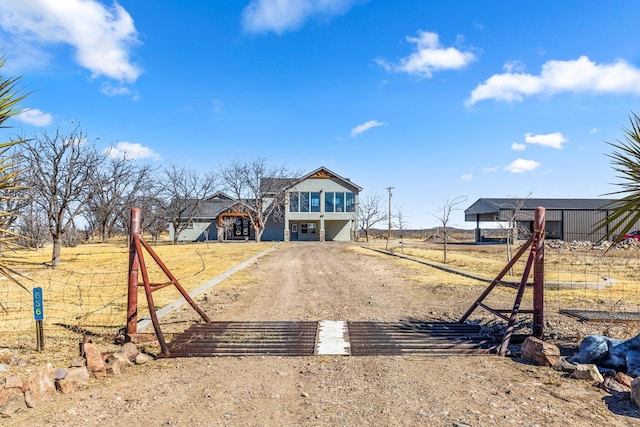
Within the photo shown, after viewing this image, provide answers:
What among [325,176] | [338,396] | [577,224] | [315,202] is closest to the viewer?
[338,396]

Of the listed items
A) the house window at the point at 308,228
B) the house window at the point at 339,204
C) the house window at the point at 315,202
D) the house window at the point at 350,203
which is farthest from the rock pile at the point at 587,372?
the house window at the point at 308,228

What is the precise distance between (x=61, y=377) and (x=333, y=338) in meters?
3.66

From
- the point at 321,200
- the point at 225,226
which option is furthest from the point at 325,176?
the point at 225,226

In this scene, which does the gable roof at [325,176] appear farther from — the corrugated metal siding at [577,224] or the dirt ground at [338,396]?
the dirt ground at [338,396]

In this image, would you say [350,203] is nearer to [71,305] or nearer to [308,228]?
[308,228]

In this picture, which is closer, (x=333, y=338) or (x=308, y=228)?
(x=333, y=338)

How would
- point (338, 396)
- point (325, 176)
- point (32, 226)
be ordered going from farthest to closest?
point (325, 176) < point (32, 226) < point (338, 396)

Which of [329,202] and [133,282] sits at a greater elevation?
[329,202]

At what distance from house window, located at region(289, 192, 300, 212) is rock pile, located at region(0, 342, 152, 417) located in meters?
40.1

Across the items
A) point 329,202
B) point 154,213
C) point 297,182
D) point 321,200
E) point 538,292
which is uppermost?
point 297,182

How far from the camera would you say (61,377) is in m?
4.32

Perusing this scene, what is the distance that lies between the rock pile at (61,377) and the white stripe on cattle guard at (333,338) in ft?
8.10

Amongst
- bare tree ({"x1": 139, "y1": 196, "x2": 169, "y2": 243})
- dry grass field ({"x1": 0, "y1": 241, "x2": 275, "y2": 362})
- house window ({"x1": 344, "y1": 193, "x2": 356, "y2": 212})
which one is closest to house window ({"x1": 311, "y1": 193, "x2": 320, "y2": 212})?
house window ({"x1": 344, "y1": 193, "x2": 356, "y2": 212})

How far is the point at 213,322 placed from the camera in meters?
7.17
